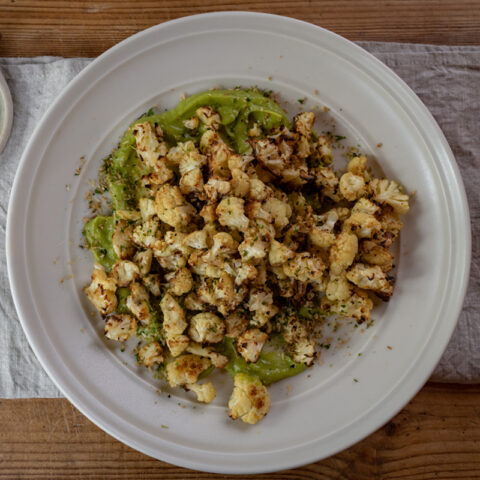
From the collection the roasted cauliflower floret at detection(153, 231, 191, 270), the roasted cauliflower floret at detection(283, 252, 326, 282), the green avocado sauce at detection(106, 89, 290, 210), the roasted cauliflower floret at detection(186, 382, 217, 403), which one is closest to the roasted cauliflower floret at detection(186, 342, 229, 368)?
the roasted cauliflower floret at detection(186, 382, 217, 403)

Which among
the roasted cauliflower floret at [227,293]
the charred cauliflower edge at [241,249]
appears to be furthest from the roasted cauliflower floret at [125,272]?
the roasted cauliflower floret at [227,293]

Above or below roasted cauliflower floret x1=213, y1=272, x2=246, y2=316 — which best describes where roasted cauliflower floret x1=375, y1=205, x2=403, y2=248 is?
above

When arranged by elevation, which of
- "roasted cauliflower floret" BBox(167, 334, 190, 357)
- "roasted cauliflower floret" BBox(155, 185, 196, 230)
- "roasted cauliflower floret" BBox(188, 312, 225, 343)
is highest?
"roasted cauliflower floret" BBox(155, 185, 196, 230)

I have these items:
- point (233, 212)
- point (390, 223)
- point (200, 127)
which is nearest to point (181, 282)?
point (233, 212)

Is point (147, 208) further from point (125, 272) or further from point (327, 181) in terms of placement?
point (327, 181)

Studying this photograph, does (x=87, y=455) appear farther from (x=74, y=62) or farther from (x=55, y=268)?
(x=74, y=62)

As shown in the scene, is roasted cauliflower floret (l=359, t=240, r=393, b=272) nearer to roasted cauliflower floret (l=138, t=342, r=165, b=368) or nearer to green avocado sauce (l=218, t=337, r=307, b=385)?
green avocado sauce (l=218, t=337, r=307, b=385)

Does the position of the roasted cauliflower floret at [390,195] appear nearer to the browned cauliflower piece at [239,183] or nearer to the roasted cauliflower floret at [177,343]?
the browned cauliflower piece at [239,183]

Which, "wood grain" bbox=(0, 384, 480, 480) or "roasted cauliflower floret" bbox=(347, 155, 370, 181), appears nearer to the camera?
"roasted cauliflower floret" bbox=(347, 155, 370, 181)
